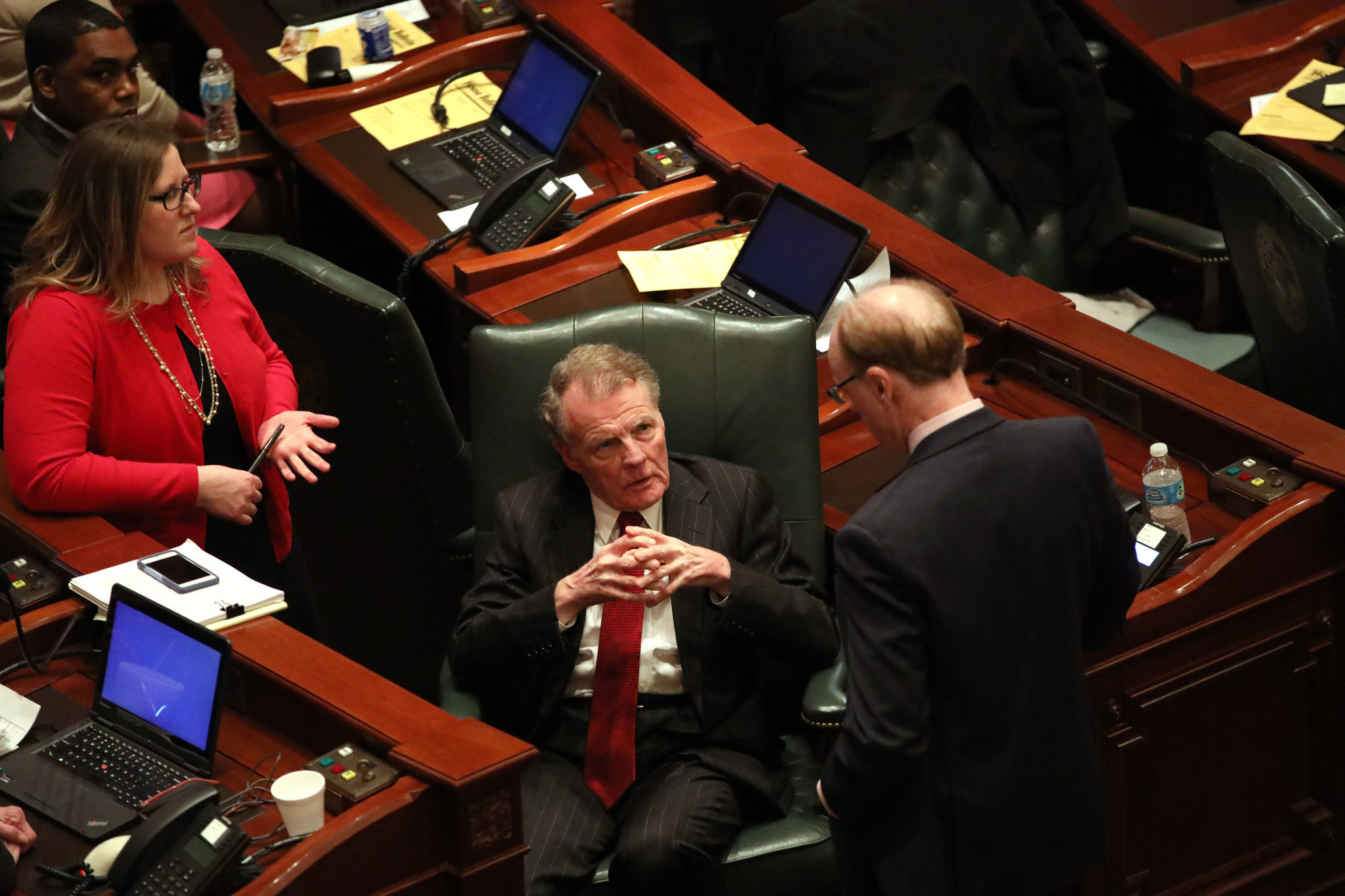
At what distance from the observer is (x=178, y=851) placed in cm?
214

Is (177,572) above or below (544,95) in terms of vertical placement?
below

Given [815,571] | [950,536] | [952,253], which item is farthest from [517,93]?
[950,536]

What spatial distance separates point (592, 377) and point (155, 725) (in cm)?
85

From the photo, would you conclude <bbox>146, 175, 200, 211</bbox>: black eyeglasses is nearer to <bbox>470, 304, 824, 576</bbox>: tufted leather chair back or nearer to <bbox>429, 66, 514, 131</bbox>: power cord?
<bbox>470, 304, 824, 576</bbox>: tufted leather chair back

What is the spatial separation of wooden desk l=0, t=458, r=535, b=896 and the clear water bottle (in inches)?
46.2

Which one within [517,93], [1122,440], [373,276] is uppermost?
[517,93]

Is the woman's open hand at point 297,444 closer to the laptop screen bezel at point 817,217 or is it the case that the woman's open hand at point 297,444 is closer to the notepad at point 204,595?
the notepad at point 204,595

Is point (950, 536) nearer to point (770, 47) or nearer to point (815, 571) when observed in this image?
point (815, 571)

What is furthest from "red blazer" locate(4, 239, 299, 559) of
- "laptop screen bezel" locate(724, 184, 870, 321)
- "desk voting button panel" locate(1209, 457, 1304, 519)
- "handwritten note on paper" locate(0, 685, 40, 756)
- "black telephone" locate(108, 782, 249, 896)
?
"desk voting button panel" locate(1209, 457, 1304, 519)

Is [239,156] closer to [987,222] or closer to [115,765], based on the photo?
[987,222]

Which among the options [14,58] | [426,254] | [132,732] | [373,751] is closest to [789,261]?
[426,254]

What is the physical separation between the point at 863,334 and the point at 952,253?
1.39m

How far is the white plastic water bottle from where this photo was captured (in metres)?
4.20

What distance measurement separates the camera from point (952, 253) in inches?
135
